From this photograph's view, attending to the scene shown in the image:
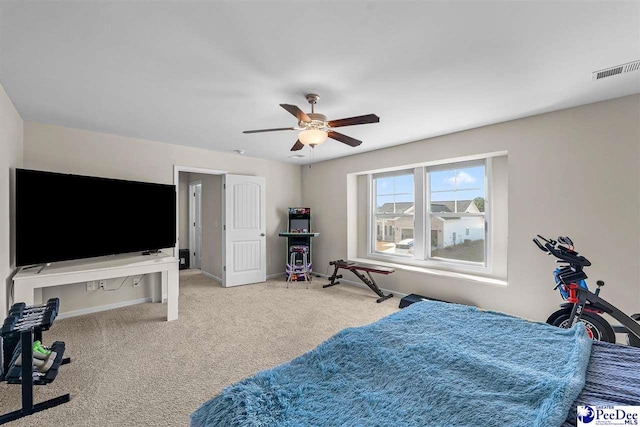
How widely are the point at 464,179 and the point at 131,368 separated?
4.47 meters

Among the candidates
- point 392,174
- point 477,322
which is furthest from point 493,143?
point 477,322

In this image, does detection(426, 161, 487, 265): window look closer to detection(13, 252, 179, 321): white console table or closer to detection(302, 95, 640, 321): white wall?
detection(302, 95, 640, 321): white wall

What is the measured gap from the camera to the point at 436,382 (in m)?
1.10

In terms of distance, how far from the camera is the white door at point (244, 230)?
16.5 feet

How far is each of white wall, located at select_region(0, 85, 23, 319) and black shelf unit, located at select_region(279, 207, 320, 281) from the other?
3470 mm

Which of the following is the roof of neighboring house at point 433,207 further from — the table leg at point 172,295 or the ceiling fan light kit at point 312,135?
the table leg at point 172,295

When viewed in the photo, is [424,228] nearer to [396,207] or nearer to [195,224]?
[396,207]

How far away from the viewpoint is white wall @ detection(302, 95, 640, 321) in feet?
8.52

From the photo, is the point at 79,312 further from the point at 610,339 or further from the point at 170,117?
the point at 610,339

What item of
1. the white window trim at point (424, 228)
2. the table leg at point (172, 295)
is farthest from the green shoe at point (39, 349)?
the white window trim at point (424, 228)

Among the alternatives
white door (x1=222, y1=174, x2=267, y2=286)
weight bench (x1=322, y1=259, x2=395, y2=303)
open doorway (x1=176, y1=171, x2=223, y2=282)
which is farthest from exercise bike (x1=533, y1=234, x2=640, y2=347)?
open doorway (x1=176, y1=171, x2=223, y2=282)

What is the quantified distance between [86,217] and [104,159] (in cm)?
106

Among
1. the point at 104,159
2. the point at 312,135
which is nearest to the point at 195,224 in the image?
the point at 104,159

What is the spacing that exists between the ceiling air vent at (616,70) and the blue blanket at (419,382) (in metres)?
2.02
